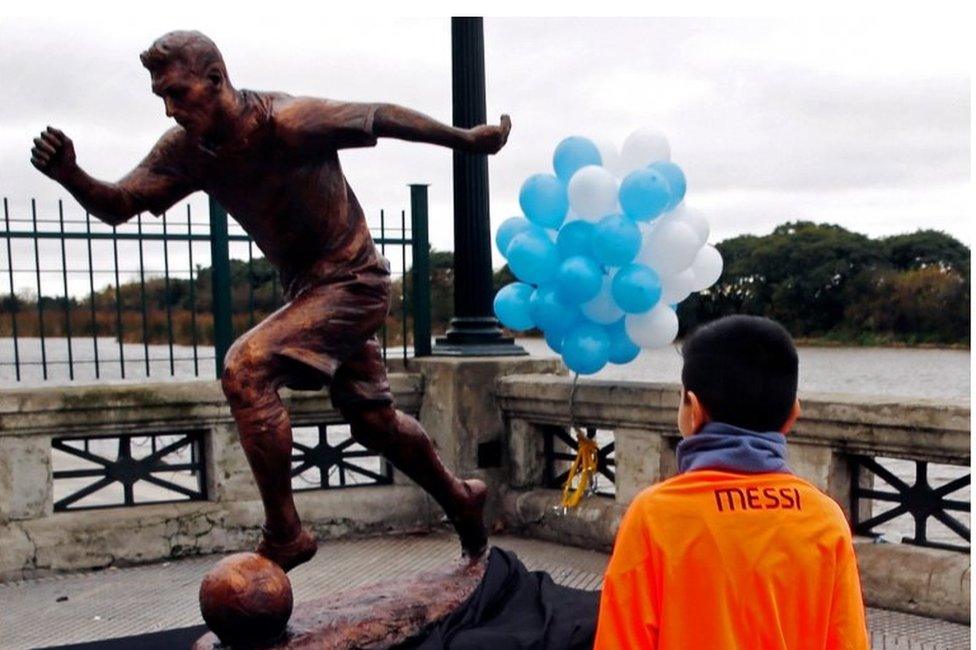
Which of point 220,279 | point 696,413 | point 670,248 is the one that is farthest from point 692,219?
point 696,413

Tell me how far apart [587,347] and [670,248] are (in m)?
0.66

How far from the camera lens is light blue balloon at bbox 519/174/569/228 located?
185 inches

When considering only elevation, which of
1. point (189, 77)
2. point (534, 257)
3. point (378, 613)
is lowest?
point (378, 613)

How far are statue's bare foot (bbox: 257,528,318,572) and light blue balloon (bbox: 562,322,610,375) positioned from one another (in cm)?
198

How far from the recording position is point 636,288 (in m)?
4.42

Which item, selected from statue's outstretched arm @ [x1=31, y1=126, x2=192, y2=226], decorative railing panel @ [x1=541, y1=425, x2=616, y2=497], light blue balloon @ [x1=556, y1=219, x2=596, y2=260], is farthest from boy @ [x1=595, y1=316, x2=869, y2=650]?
decorative railing panel @ [x1=541, y1=425, x2=616, y2=497]

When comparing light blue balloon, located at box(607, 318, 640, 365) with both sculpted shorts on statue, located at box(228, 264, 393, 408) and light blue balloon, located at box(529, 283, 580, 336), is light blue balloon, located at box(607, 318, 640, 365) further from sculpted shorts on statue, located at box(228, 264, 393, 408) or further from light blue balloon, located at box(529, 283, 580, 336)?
sculpted shorts on statue, located at box(228, 264, 393, 408)

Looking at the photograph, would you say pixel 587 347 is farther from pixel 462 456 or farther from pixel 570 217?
pixel 462 456

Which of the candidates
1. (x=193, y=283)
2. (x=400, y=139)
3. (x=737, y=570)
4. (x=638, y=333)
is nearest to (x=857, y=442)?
(x=638, y=333)

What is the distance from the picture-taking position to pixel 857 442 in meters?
4.19

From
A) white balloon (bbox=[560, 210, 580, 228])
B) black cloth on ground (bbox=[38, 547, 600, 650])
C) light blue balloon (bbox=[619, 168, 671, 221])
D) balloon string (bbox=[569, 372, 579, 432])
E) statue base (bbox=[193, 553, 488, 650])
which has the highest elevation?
light blue balloon (bbox=[619, 168, 671, 221])

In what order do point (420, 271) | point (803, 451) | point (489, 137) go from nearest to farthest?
point (489, 137)
point (803, 451)
point (420, 271)

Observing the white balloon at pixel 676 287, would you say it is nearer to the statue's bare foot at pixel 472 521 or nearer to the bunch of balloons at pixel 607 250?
the bunch of balloons at pixel 607 250

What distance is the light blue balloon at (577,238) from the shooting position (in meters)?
4.55
